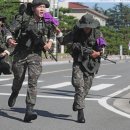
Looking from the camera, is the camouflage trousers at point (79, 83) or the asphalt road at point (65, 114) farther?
the camouflage trousers at point (79, 83)

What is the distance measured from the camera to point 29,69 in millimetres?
8391

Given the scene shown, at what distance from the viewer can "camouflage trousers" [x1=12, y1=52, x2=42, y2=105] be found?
327 inches

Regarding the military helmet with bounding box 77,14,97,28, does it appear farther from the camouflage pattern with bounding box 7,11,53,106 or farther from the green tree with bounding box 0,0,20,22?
the green tree with bounding box 0,0,20,22

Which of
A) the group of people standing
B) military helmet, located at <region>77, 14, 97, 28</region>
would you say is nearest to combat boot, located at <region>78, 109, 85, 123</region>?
the group of people standing

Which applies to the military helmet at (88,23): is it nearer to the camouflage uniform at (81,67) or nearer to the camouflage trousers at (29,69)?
the camouflage uniform at (81,67)

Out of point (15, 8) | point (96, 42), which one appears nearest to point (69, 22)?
point (15, 8)

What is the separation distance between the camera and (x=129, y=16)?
149250mm

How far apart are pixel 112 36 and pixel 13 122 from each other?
91444mm

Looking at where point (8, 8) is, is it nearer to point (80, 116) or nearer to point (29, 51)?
point (29, 51)

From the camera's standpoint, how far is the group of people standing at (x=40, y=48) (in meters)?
8.31

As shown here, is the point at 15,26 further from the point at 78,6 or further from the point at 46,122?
the point at 78,6

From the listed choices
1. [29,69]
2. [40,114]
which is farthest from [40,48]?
[40,114]

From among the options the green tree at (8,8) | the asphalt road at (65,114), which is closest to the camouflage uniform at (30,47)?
the asphalt road at (65,114)

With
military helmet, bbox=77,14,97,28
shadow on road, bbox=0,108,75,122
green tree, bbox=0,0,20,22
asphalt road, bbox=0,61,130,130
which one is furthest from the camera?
green tree, bbox=0,0,20,22
